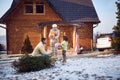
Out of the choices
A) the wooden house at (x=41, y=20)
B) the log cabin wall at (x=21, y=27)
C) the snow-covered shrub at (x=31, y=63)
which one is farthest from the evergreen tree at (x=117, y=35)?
the snow-covered shrub at (x=31, y=63)

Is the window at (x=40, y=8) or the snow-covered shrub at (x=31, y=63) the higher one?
the window at (x=40, y=8)

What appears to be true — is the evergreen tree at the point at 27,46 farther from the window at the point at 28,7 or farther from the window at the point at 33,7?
the window at the point at 28,7

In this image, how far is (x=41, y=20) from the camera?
2730 centimetres

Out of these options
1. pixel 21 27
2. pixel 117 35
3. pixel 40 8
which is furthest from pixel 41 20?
pixel 117 35

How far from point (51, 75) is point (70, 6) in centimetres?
1805

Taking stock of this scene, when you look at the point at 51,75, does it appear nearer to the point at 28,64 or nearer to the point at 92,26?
the point at 28,64

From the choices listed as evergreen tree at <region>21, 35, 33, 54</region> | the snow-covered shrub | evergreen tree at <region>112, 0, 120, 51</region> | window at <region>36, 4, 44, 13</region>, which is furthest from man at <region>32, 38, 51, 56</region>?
window at <region>36, 4, 44, 13</region>

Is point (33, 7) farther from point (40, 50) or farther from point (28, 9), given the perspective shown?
point (40, 50)

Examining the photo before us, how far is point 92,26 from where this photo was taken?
2795 centimetres

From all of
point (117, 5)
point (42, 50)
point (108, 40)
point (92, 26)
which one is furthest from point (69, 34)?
point (42, 50)

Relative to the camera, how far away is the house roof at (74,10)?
27.1m

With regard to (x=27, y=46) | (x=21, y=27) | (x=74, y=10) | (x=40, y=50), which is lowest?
(x=27, y=46)

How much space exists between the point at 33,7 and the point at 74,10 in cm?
395

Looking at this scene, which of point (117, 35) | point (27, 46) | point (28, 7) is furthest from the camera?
point (28, 7)
